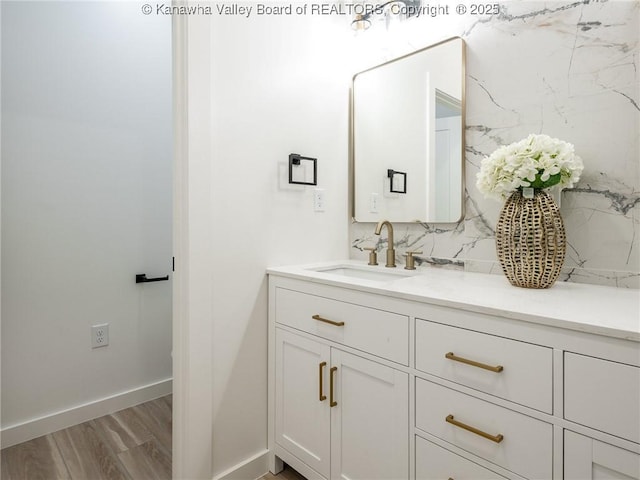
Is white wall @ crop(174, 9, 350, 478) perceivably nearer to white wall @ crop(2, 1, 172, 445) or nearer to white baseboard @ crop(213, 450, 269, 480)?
white baseboard @ crop(213, 450, 269, 480)

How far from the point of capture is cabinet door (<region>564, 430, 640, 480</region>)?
729mm

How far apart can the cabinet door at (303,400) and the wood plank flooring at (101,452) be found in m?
0.60

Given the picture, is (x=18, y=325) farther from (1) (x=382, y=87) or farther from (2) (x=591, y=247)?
(2) (x=591, y=247)

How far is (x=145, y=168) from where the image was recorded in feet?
7.12

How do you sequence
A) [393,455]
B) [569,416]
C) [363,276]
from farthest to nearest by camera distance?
[363,276], [393,455], [569,416]

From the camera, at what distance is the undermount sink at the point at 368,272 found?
1617 mm

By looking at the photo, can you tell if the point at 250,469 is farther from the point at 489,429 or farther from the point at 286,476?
the point at 489,429

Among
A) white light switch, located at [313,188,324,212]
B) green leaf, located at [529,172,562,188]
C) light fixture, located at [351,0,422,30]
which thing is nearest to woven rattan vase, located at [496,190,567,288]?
green leaf, located at [529,172,562,188]

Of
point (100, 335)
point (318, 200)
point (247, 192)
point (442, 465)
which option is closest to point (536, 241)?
point (442, 465)

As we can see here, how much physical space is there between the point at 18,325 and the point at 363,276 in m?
1.71

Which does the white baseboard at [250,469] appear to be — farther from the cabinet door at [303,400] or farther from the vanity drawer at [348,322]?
the vanity drawer at [348,322]

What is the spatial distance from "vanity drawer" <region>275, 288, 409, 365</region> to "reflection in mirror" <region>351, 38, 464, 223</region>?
69 cm

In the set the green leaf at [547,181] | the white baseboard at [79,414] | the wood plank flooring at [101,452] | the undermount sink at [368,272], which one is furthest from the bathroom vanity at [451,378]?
the white baseboard at [79,414]

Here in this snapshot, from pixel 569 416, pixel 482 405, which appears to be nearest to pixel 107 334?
pixel 482 405
